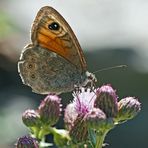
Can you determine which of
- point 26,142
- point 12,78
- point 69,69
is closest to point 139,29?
point 12,78

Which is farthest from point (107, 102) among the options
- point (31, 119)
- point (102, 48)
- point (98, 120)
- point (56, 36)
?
point (102, 48)

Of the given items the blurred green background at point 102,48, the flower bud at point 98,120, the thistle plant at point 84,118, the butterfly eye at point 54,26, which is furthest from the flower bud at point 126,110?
the blurred green background at point 102,48

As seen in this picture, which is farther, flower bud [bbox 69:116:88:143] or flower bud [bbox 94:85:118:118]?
flower bud [bbox 69:116:88:143]

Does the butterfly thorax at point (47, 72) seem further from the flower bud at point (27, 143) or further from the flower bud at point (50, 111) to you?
the flower bud at point (27, 143)

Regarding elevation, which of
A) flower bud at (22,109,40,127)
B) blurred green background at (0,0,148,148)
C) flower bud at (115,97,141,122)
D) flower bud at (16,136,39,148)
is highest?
flower bud at (115,97,141,122)

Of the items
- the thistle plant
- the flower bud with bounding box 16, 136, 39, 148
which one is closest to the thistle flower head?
the thistle plant

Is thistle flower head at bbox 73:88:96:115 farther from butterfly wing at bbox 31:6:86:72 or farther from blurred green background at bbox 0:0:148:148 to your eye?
blurred green background at bbox 0:0:148:148
